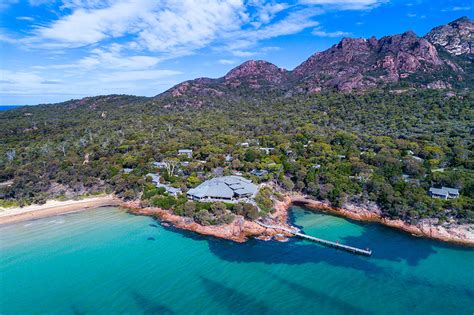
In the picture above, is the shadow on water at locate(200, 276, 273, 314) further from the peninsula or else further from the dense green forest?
the dense green forest

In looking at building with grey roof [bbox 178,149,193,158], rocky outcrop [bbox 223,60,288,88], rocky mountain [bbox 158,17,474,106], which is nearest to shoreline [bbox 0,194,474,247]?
building with grey roof [bbox 178,149,193,158]

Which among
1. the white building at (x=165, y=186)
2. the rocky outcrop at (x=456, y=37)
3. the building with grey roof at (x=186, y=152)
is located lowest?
the white building at (x=165, y=186)

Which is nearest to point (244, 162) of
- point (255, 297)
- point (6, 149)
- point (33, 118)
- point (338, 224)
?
point (338, 224)

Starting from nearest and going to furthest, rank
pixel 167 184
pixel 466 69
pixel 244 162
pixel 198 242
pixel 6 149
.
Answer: pixel 198 242 → pixel 167 184 → pixel 244 162 → pixel 6 149 → pixel 466 69

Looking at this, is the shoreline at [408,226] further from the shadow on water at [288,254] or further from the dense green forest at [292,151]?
the shadow on water at [288,254]

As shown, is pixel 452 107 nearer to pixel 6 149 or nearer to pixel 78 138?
pixel 78 138

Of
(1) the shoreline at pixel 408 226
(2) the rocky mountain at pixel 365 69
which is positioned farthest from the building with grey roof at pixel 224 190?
(2) the rocky mountain at pixel 365 69
